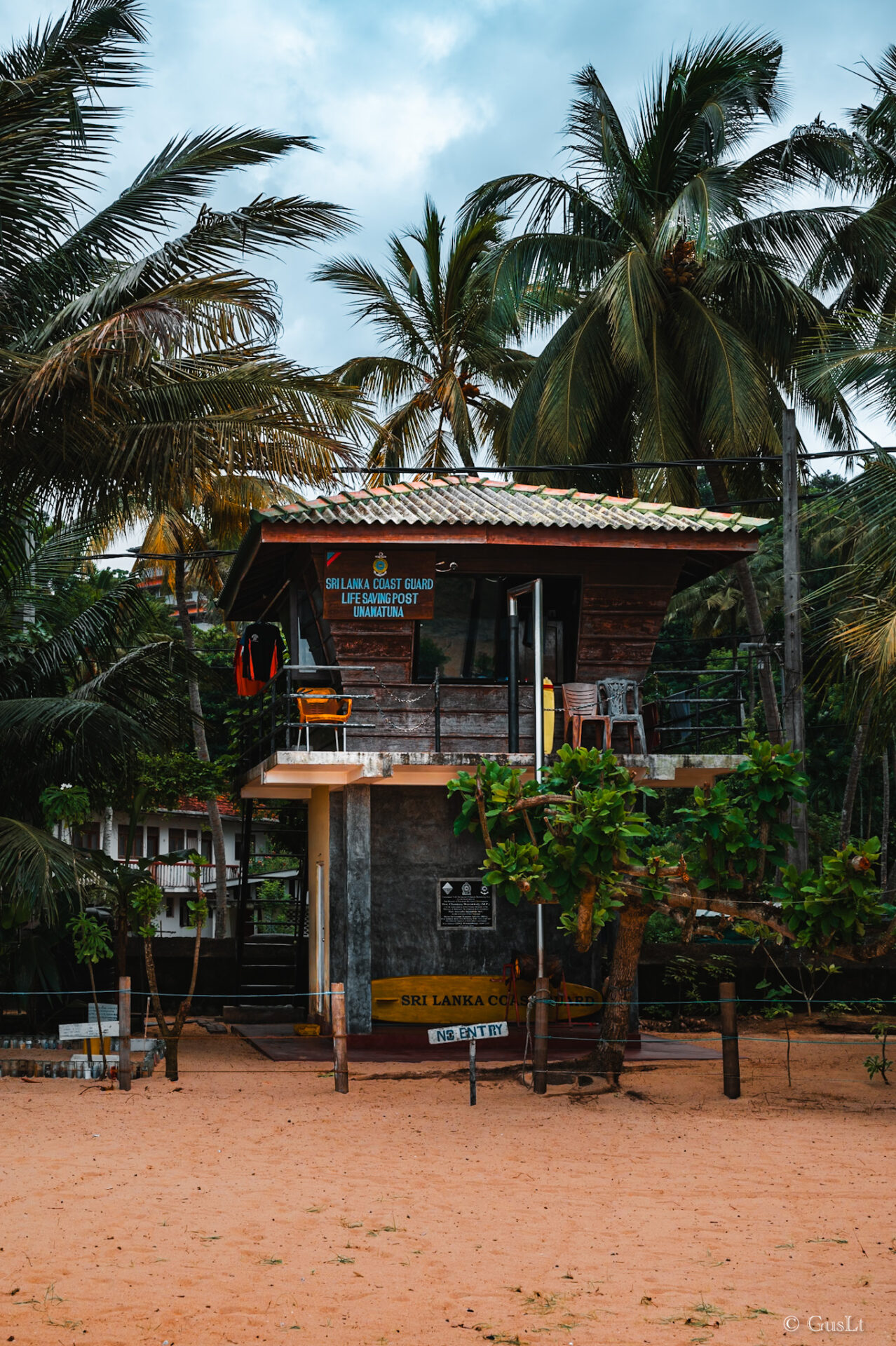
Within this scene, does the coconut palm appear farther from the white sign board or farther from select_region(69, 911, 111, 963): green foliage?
the white sign board

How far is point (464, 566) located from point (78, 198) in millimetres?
5715

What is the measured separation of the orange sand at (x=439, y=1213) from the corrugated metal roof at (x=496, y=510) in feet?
19.5

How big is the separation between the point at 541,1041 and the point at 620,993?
1.26m

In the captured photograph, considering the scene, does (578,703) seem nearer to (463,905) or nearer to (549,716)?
(549,716)

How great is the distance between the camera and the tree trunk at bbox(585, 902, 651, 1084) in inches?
537

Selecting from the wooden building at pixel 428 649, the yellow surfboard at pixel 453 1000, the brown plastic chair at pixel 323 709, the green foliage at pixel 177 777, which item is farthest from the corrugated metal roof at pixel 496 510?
the yellow surfboard at pixel 453 1000

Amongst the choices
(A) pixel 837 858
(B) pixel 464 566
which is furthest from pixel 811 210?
(A) pixel 837 858

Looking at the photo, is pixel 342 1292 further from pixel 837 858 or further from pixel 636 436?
pixel 636 436

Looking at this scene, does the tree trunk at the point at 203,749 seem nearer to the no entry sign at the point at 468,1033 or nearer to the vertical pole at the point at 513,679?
the vertical pole at the point at 513,679

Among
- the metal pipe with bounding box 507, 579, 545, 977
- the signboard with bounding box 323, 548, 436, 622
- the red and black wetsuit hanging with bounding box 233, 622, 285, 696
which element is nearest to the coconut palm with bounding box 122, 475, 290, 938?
the red and black wetsuit hanging with bounding box 233, 622, 285, 696

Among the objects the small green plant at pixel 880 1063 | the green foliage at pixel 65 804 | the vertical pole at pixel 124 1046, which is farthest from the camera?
the green foliage at pixel 65 804

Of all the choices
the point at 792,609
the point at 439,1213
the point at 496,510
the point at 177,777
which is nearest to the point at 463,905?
the point at 177,777

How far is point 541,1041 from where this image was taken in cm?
1295

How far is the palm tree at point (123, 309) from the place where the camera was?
1251 cm
